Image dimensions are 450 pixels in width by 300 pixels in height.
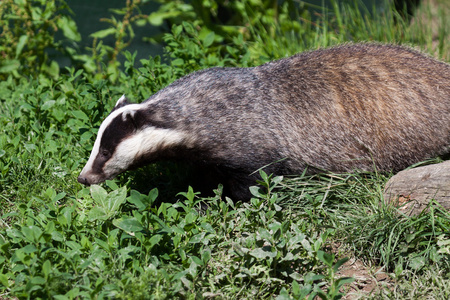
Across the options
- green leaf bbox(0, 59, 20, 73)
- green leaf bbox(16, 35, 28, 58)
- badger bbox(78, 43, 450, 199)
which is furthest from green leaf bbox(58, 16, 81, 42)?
badger bbox(78, 43, 450, 199)

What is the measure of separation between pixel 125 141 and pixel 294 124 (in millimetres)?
1292

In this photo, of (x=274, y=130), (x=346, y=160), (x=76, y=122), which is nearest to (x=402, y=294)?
(x=346, y=160)

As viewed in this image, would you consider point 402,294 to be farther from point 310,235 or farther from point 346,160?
point 346,160

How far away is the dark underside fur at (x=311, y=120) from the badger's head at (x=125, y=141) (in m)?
0.05

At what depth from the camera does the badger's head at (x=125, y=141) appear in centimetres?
395

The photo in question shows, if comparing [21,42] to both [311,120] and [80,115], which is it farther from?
[311,120]

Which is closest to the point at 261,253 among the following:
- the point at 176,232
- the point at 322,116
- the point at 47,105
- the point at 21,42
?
the point at 176,232

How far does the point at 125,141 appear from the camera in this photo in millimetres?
3984

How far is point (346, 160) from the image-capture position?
4191 mm

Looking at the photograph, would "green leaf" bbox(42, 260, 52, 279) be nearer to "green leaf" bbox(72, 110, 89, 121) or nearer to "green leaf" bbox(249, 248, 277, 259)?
"green leaf" bbox(249, 248, 277, 259)

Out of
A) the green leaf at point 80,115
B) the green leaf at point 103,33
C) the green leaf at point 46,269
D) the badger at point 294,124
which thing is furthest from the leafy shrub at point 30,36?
the green leaf at point 46,269

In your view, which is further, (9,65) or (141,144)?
(9,65)

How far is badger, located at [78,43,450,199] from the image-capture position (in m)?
4.09

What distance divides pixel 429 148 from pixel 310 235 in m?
1.25
